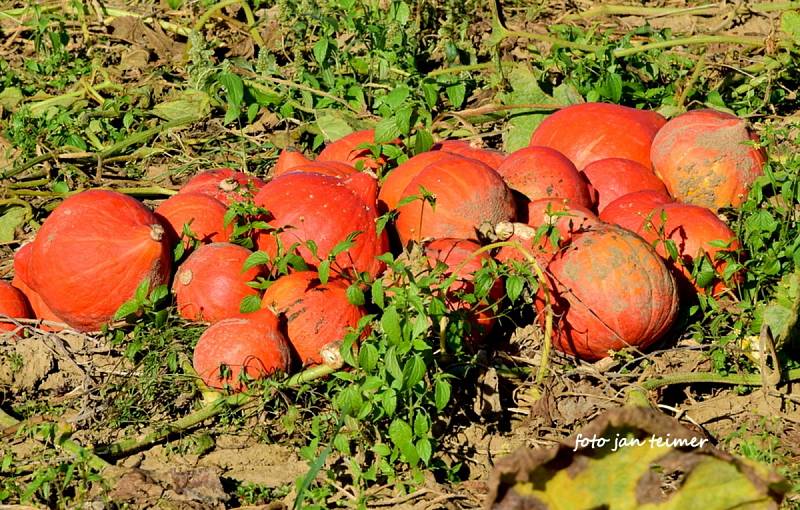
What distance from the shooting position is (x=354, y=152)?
4871 mm

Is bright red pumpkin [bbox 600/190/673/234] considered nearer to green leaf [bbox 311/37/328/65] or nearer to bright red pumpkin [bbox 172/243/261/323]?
bright red pumpkin [bbox 172/243/261/323]

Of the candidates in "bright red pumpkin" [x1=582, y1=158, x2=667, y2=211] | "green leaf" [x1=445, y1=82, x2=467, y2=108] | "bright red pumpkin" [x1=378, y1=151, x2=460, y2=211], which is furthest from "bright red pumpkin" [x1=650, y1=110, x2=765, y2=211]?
"green leaf" [x1=445, y1=82, x2=467, y2=108]

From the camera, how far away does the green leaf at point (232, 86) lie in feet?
18.2

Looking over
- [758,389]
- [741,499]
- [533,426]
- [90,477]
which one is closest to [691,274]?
[758,389]

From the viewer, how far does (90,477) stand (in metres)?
3.29

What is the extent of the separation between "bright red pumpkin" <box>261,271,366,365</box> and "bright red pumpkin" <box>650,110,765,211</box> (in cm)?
165

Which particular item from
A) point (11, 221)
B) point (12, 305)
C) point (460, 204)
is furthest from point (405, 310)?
point (11, 221)

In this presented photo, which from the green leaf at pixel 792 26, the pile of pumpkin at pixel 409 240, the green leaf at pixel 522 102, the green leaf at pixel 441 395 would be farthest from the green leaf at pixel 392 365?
the green leaf at pixel 792 26

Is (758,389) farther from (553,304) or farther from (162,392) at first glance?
(162,392)

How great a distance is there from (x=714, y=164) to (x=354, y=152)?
1.65m

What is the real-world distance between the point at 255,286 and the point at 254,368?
39 centimetres

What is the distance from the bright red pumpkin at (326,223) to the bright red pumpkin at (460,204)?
0.17 metres

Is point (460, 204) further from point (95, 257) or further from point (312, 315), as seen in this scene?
point (95, 257)

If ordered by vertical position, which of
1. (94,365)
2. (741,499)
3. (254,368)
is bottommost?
(94,365)
